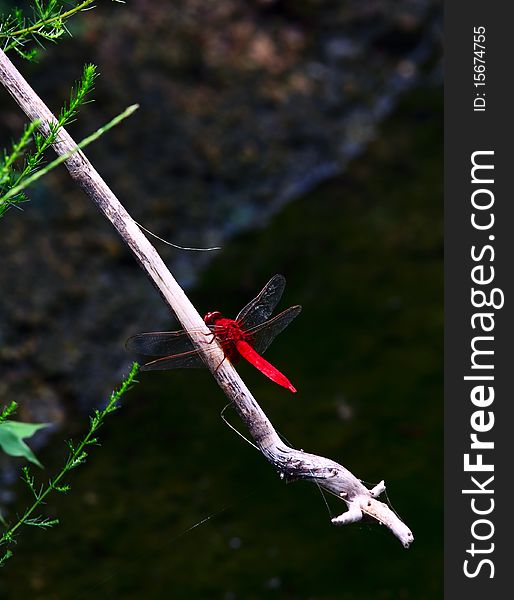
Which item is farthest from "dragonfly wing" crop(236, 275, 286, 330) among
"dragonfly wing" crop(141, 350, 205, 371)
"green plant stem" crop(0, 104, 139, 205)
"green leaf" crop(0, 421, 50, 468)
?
"green plant stem" crop(0, 104, 139, 205)

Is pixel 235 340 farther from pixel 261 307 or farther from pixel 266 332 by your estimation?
pixel 261 307

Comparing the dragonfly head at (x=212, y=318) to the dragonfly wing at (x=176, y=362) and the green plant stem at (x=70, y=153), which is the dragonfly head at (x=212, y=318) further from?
the green plant stem at (x=70, y=153)

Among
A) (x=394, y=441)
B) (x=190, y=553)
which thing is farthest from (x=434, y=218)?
(x=190, y=553)

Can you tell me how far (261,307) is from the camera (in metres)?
1.83

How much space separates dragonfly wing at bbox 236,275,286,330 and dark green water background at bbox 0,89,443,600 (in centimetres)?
117

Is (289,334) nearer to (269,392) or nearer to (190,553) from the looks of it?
(269,392)

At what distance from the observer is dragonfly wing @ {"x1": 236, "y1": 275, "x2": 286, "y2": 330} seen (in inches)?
68.4

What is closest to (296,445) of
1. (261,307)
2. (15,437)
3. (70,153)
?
(261,307)

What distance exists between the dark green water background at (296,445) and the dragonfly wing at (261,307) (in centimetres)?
117

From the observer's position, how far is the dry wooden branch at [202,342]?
1.07m

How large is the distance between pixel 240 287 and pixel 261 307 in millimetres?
2344

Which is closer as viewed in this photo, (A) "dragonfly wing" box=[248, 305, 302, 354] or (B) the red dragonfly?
(B) the red dragonfly

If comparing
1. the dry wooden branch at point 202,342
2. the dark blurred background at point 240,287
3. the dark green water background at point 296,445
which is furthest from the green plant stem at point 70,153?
the dark green water background at point 296,445

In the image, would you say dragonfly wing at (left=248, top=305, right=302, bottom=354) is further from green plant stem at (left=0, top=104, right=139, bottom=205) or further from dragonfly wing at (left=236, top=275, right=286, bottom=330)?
green plant stem at (left=0, top=104, right=139, bottom=205)
